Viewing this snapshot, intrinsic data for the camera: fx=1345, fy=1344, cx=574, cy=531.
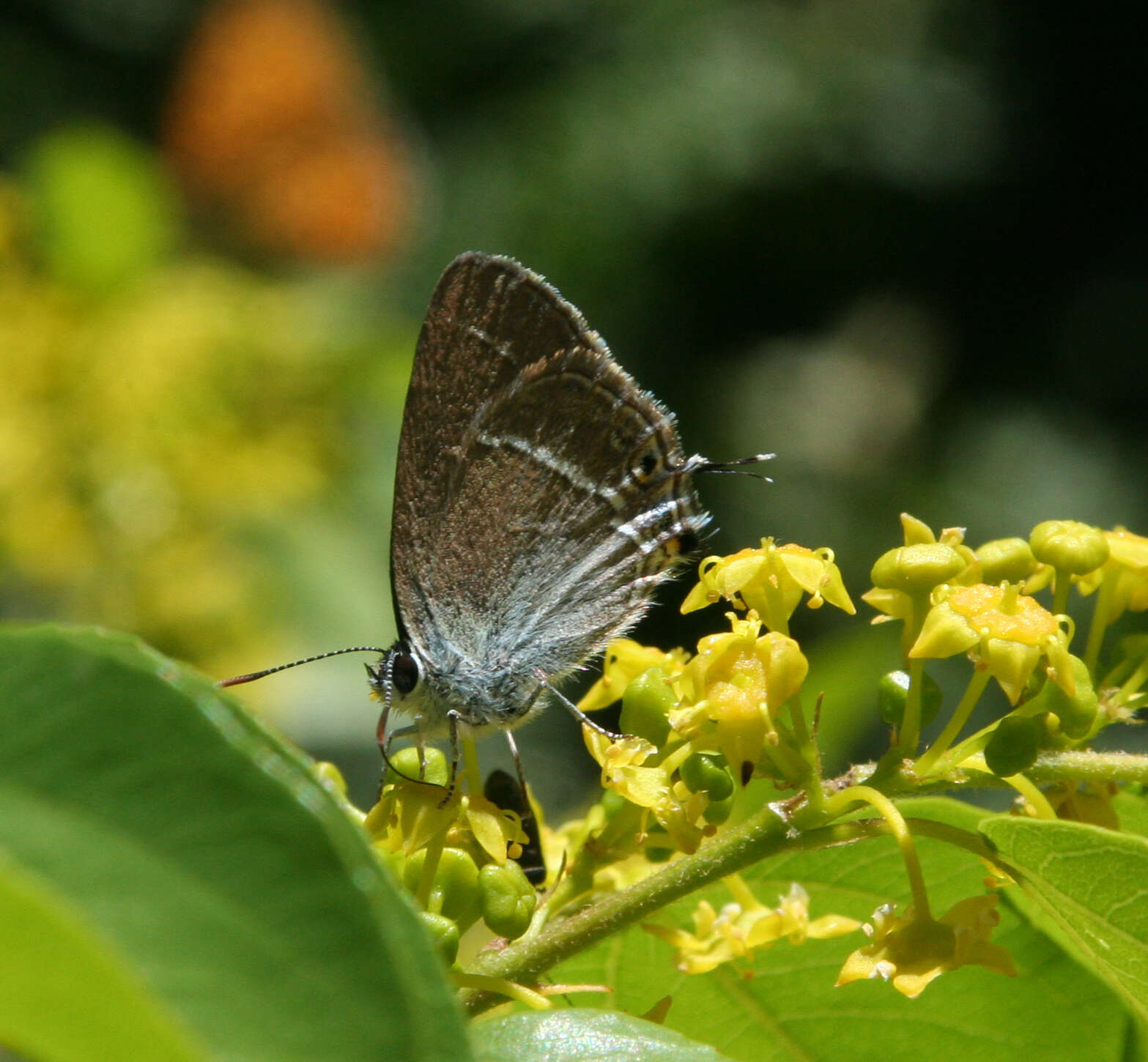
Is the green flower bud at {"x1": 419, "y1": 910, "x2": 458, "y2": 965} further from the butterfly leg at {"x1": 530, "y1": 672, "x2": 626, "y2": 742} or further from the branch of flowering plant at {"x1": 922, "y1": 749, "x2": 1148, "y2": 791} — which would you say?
the branch of flowering plant at {"x1": 922, "y1": 749, "x2": 1148, "y2": 791}

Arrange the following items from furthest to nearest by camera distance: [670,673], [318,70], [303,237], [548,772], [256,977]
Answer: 1. [318,70]
2. [303,237]
3. [548,772]
4. [670,673]
5. [256,977]

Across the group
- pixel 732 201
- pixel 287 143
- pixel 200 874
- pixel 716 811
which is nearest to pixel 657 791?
pixel 716 811

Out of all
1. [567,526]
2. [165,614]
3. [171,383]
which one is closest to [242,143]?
[171,383]

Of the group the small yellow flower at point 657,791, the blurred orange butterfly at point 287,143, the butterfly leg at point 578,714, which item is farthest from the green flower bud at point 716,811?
the blurred orange butterfly at point 287,143

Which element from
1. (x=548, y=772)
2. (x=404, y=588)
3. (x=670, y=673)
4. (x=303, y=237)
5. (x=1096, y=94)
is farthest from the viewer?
(x=1096, y=94)

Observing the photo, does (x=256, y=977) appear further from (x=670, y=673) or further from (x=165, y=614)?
(x=165, y=614)
